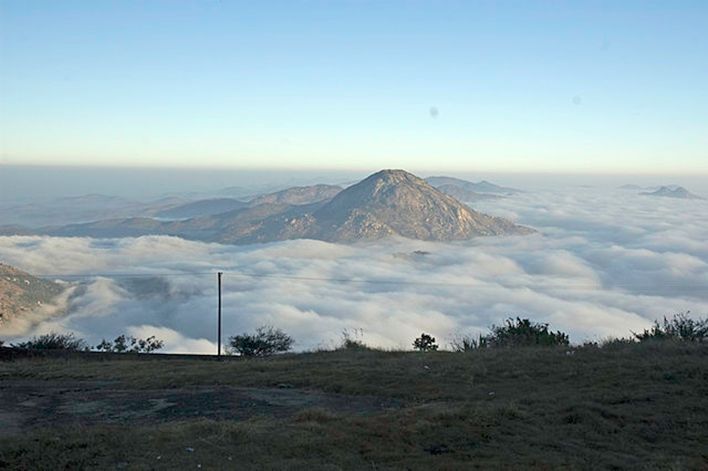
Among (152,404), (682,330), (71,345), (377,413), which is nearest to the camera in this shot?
(377,413)

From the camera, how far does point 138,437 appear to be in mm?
7367

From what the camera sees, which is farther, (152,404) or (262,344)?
(262,344)

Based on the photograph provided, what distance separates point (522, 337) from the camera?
18.9 metres

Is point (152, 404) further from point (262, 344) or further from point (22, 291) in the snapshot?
point (22, 291)

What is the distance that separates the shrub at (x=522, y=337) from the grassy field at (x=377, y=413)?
3467 mm

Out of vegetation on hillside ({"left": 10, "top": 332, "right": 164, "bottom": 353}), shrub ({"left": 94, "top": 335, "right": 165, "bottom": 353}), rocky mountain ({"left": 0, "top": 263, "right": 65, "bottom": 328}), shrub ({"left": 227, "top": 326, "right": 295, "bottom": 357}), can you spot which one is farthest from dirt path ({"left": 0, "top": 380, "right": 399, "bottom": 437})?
rocky mountain ({"left": 0, "top": 263, "right": 65, "bottom": 328})

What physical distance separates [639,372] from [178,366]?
9368mm

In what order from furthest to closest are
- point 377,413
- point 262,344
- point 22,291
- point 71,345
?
1. point 22,291
2. point 262,344
3. point 71,345
4. point 377,413

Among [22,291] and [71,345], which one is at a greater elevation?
[71,345]

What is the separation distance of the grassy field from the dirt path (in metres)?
0.03

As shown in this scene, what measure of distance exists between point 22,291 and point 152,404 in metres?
88.1

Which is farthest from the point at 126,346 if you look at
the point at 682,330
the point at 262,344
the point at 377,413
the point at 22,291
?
the point at 22,291

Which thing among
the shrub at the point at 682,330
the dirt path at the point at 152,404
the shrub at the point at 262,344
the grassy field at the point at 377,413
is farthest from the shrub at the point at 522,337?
the dirt path at the point at 152,404

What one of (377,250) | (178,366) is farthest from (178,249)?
(178,366)
